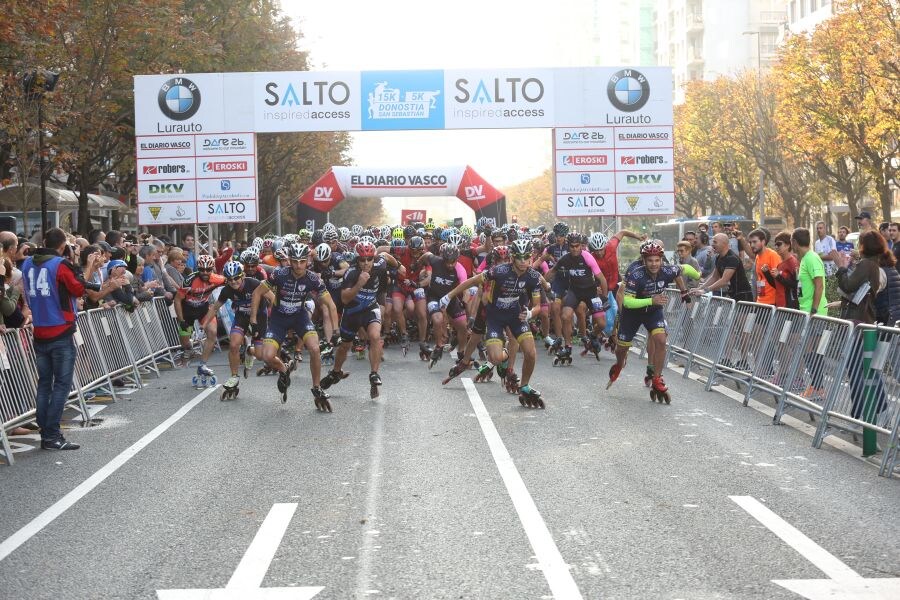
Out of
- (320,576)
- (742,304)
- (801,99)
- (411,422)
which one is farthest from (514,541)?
(801,99)

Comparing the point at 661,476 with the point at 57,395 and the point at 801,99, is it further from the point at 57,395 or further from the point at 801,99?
the point at 801,99

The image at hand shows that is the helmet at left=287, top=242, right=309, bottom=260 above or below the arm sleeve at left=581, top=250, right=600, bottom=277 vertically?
above

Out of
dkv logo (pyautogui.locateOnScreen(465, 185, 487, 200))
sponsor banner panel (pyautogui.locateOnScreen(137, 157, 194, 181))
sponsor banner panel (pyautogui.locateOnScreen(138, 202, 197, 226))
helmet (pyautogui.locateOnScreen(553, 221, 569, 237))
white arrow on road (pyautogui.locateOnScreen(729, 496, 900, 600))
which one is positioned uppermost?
sponsor banner panel (pyautogui.locateOnScreen(137, 157, 194, 181))

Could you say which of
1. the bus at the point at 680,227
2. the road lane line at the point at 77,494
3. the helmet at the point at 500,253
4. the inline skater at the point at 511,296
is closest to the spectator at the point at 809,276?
the inline skater at the point at 511,296

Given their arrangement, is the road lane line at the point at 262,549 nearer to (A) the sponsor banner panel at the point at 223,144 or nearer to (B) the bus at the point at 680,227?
(A) the sponsor banner panel at the point at 223,144

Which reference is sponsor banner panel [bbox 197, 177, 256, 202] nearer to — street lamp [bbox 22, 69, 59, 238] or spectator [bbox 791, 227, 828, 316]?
street lamp [bbox 22, 69, 59, 238]

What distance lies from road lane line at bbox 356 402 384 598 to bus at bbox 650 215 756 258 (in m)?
54.8

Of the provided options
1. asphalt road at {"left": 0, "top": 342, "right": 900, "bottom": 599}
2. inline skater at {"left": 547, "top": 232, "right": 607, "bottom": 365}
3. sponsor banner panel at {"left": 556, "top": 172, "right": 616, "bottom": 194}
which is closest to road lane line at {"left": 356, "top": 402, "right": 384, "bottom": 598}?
asphalt road at {"left": 0, "top": 342, "right": 900, "bottom": 599}

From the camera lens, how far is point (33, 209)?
115 ft

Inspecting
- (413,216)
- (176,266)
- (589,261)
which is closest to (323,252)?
(589,261)

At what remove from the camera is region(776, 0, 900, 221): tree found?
3778cm

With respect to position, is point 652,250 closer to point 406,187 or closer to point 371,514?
point 371,514

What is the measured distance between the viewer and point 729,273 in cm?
1612

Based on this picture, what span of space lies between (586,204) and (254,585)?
21.5m
